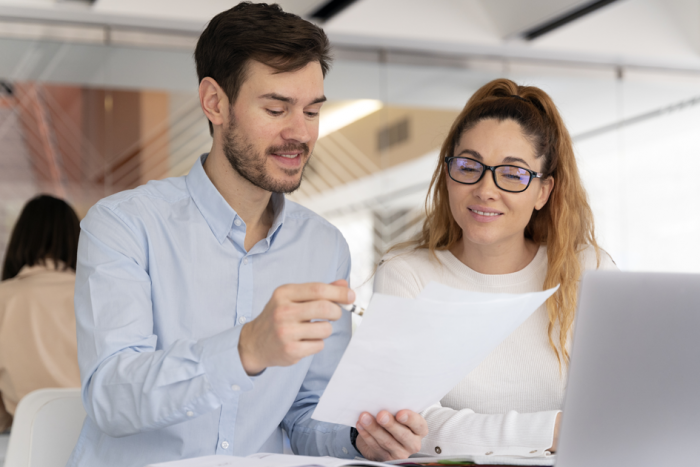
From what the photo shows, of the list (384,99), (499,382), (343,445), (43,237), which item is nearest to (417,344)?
(343,445)

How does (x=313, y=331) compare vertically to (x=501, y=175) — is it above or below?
below

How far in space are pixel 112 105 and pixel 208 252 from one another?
3.17 m

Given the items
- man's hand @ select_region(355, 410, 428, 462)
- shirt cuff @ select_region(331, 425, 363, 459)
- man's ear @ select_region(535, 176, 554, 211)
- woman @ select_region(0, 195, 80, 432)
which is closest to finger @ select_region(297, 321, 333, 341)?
man's hand @ select_region(355, 410, 428, 462)

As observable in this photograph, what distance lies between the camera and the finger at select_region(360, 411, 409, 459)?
119cm

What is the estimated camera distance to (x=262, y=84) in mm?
1521

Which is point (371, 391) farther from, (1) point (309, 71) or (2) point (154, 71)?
(2) point (154, 71)

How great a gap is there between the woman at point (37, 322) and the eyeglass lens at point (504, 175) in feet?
6.13

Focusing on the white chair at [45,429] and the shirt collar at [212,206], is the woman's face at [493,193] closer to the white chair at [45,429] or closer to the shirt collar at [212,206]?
the shirt collar at [212,206]

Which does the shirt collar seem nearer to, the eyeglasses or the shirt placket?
the shirt placket

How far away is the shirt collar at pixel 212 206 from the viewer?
154 cm

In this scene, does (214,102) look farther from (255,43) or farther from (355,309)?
(355,309)

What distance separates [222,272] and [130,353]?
345 mm

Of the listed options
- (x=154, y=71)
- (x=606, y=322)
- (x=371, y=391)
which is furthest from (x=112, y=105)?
(x=606, y=322)

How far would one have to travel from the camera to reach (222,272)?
1.51m
